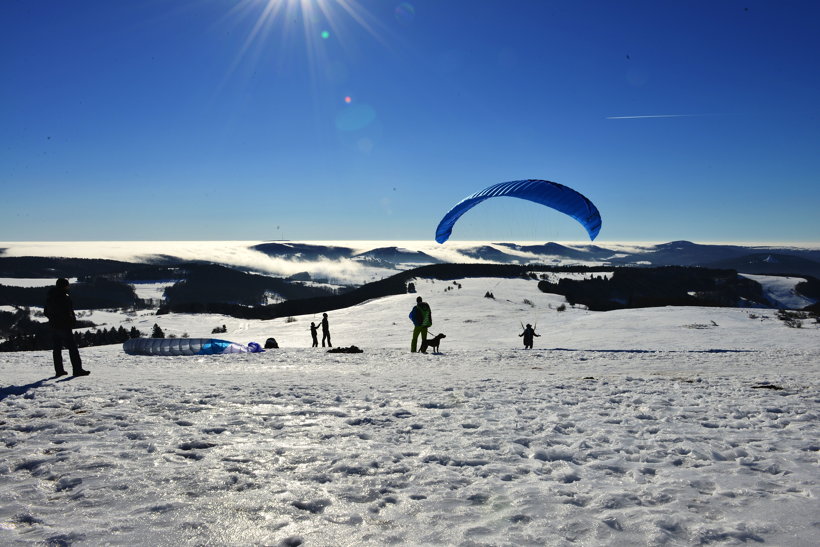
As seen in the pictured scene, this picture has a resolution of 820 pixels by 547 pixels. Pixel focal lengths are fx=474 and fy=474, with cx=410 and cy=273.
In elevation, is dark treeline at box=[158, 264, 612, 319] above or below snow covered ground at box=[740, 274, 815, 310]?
above

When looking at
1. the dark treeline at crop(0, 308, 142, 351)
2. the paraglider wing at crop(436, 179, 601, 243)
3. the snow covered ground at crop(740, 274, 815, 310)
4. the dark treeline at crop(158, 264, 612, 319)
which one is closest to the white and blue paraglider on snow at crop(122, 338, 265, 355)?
the dark treeline at crop(0, 308, 142, 351)

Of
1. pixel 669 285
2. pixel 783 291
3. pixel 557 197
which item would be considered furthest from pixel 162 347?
pixel 783 291

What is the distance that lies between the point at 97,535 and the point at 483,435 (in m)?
3.97

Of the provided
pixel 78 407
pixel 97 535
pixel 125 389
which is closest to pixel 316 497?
pixel 97 535

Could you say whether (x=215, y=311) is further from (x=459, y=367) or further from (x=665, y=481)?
(x=665, y=481)

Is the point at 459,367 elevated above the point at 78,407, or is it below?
below

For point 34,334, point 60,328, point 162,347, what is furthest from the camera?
point 34,334

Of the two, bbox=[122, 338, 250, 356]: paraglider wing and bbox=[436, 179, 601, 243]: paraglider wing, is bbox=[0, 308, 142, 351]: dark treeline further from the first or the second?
bbox=[436, 179, 601, 243]: paraglider wing

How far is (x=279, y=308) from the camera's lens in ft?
371

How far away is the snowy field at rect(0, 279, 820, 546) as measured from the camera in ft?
11.2

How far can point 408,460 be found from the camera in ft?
15.9

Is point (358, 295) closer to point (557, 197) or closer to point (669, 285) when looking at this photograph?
point (557, 197)

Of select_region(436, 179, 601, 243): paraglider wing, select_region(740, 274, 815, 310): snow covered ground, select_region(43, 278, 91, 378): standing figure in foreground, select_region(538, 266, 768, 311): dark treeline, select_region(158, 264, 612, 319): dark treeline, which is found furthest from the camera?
select_region(740, 274, 815, 310): snow covered ground

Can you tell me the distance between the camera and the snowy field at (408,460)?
343 centimetres
